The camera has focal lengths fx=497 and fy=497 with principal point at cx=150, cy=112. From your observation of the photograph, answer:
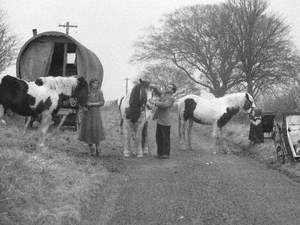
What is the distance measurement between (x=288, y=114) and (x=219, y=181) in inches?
120

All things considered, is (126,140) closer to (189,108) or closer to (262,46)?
(189,108)

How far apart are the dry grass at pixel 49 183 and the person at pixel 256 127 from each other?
13.2ft

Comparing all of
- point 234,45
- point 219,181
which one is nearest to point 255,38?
point 234,45

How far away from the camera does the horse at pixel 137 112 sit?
38.6ft

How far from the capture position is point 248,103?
1343 cm

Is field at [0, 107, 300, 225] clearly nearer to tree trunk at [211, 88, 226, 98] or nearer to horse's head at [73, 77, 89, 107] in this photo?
horse's head at [73, 77, 89, 107]

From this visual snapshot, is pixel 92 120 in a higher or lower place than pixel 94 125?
higher

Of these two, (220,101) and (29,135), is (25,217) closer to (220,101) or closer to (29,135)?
(29,135)

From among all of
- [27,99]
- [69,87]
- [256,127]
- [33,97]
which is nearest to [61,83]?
[69,87]

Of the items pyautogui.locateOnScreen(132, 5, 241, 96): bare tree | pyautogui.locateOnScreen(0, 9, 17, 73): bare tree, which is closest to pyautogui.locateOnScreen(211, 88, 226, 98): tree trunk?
pyautogui.locateOnScreen(132, 5, 241, 96): bare tree

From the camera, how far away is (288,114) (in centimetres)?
1039

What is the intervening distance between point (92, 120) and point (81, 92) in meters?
0.66

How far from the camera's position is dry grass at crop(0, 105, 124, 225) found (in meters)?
5.54

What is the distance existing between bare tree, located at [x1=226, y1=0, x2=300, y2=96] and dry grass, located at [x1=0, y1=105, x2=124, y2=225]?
2466 centimetres
